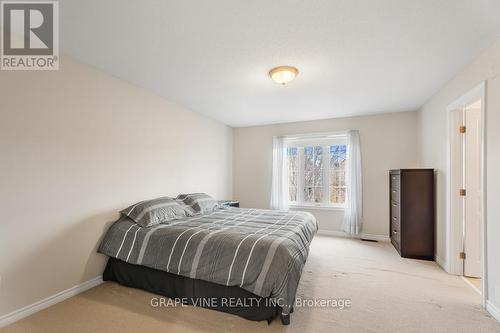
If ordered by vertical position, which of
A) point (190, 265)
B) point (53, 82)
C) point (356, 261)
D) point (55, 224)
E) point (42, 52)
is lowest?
point (356, 261)

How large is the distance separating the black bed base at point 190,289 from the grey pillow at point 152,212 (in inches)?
18.8

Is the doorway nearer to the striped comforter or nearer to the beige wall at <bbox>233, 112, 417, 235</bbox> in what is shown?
the beige wall at <bbox>233, 112, 417, 235</bbox>

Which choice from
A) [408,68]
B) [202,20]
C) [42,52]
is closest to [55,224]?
[42,52]

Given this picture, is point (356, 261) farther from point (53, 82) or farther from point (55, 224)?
point (53, 82)

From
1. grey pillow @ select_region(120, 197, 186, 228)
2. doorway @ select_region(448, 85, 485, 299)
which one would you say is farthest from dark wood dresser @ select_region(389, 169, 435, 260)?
grey pillow @ select_region(120, 197, 186, 228)

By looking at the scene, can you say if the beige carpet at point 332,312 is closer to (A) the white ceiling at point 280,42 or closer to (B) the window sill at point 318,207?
(B) the window sill at point 318,207

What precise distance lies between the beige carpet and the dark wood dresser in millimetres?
541

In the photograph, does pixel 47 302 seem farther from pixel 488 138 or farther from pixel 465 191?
pixel 465 191

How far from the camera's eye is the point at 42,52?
2.08 meters

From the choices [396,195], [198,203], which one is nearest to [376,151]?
[396,195]

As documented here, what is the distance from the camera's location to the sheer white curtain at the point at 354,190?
A: 4.27 meters

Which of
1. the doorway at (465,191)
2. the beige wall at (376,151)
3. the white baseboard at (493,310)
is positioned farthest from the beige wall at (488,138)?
the beige wall at (376,151)

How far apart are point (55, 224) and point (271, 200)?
11.9ft

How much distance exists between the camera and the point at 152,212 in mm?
2654
